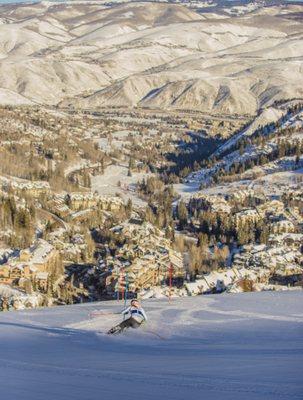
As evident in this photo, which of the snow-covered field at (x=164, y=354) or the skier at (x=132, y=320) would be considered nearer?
the snow-covered field at (x=164, y=354)

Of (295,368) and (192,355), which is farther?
(192,355)

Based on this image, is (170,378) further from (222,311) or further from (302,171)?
(302,171)

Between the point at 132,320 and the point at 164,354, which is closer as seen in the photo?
the point at 164,354

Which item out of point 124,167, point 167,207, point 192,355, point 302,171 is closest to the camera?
point 192,355

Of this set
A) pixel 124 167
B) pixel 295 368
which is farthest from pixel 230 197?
pixel 295 368

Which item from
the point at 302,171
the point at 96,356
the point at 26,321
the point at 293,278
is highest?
the point at 96,356

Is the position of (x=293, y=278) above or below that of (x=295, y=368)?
below

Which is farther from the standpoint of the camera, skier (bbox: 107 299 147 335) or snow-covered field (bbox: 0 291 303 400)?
skier (bbox: 107 299 147 335)

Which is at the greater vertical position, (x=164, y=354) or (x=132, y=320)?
(x=164, y=354)
